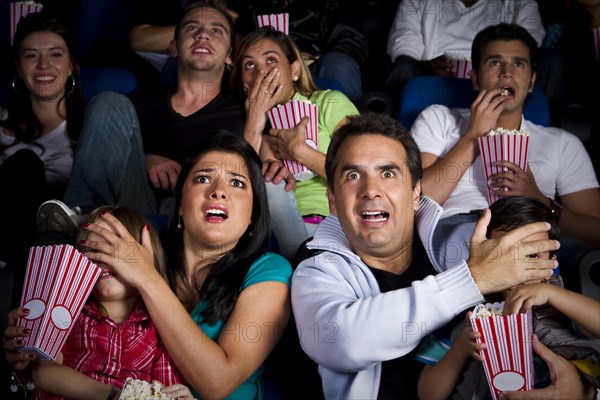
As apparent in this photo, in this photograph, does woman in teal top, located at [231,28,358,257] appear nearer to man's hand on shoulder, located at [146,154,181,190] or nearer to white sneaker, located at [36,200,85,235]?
man's hand on shoulder, located at [146,154,181,190]

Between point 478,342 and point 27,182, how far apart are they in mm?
1477

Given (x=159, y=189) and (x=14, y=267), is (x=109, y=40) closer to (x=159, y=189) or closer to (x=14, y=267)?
(x=159, y=189)

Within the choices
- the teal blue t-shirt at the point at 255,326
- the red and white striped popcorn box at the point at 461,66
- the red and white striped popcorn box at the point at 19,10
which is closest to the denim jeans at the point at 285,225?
the teal blue t-shirt at the point at 255,326

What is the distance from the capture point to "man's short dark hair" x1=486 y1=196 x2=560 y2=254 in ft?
6.51

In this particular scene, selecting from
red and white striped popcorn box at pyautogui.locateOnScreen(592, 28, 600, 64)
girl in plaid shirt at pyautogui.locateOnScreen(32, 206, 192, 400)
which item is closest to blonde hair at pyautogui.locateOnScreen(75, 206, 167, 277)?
girl in plaid shirt at pyautogui.locateOnScreen(32, 206, 192, 400)

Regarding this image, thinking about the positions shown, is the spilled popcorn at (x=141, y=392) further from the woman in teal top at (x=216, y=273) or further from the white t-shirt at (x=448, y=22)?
the white t-shirt at (x=448, y=22)

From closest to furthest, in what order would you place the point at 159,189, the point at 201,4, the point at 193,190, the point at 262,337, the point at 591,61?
the point at 262,337 < the point at 193,190 < the point at 159,189 < the point at 201,4 < the point at 591,61

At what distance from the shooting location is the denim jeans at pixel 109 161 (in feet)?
7.88

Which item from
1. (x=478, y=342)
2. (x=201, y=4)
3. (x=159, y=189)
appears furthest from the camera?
(x=201, y=4)

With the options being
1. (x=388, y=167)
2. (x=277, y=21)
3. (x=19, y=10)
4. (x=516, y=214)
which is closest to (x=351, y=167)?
(x=388, y=167)

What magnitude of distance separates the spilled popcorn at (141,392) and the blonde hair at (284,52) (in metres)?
1.58

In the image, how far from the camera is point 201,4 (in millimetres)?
3100

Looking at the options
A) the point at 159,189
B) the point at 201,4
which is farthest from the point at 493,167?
the point at 201,4

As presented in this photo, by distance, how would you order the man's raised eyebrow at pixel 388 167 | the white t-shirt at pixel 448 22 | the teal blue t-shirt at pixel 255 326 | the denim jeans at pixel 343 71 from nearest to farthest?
the teal blue t-shirt at pixel 255 326
the man's raised eyebrow at pixel 388 167
the denim jeans at pixel 343 71
the white t-shirt at pixel 448 22
